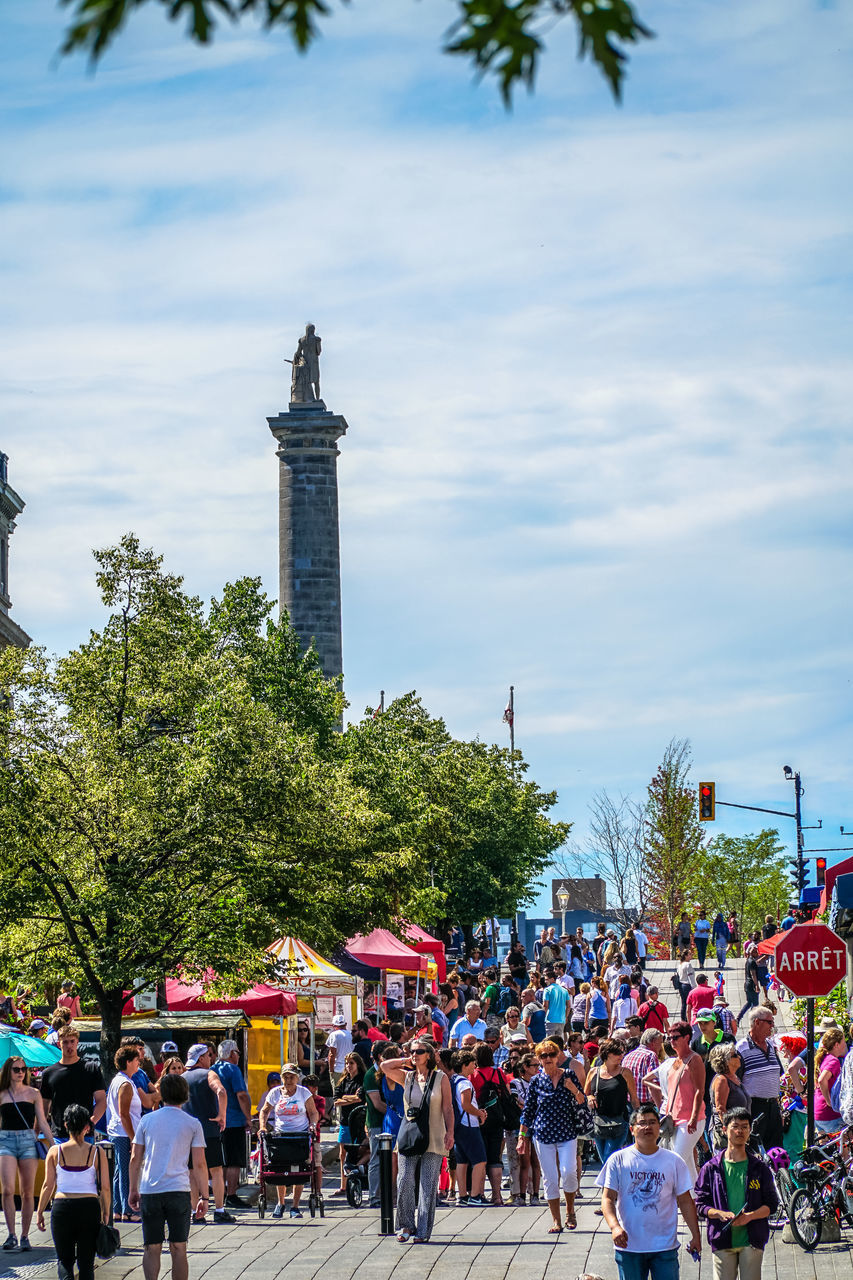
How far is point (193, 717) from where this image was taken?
2575 cm

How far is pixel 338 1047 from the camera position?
81.3 feet

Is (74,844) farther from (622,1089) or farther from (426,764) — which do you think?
(426,764)

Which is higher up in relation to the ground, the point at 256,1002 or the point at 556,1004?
the point at 256,1002

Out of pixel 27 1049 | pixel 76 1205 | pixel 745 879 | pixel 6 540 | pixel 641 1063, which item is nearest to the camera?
pixel 76 1205

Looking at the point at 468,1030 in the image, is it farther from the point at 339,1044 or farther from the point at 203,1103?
the point at 203,1103

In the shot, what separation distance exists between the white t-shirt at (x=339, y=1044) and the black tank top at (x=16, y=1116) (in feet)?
31.1

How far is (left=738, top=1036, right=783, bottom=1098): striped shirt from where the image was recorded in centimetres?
1534

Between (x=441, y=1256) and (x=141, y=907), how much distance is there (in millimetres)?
9084

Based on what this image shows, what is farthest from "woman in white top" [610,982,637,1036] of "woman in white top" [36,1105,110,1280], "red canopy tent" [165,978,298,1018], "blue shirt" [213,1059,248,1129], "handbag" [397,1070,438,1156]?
"woman in white top" [36,1105,110,1280]

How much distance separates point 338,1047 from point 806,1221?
11.0m

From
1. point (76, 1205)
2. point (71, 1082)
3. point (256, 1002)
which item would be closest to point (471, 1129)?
point (71, 1082)

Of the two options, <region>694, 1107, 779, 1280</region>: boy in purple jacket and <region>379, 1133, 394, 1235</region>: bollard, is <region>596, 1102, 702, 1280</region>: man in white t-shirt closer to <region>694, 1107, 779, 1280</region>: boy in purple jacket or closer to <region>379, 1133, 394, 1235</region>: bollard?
<region>694, 1107, 779, 1280</region>: boy in purple jacket

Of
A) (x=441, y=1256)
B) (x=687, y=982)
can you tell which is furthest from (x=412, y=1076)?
(x=687, y=982)

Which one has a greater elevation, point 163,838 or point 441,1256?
point 163,838
